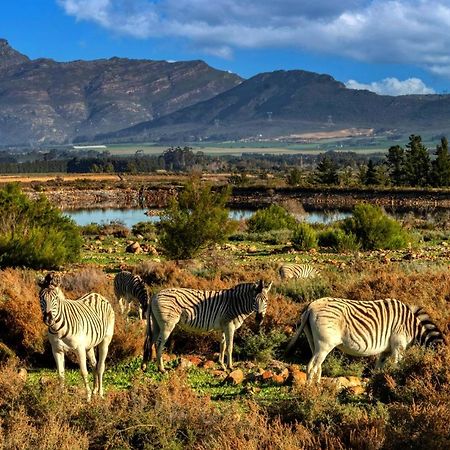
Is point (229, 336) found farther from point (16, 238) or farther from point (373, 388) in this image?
point (16, 238)

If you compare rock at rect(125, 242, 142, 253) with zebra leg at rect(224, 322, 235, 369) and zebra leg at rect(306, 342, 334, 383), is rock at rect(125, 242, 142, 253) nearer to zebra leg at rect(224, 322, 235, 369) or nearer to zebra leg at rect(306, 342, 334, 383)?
zebra leg at rect(224, 322, 235, 369)

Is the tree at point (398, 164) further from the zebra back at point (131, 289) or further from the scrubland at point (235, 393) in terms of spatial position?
the zebra back at point (131, 289)

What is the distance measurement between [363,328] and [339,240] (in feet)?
63.9

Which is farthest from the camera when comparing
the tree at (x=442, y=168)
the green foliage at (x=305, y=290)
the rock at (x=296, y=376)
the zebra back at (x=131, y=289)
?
the tree at (x=442, y=168)

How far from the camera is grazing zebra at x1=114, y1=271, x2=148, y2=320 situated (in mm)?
14867

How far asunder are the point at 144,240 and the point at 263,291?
946 inches

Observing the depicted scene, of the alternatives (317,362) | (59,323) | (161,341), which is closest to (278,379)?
(317,362)

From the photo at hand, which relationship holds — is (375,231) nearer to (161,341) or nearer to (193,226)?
(193,226)

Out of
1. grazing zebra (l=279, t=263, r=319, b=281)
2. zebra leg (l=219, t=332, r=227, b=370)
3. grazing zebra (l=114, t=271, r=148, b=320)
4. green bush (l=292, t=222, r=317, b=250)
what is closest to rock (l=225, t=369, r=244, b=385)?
zebra leg (l=219, t=332, r=227, b=370)

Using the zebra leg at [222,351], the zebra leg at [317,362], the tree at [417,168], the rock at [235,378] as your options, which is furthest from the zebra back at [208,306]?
→ the tree at [417,168]

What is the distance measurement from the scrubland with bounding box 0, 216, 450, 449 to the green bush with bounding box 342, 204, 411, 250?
13370 mm

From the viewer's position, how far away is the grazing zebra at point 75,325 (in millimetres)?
8820

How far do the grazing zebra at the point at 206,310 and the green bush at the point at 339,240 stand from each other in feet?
56.3

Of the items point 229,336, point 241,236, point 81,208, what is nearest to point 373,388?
point 229,336
